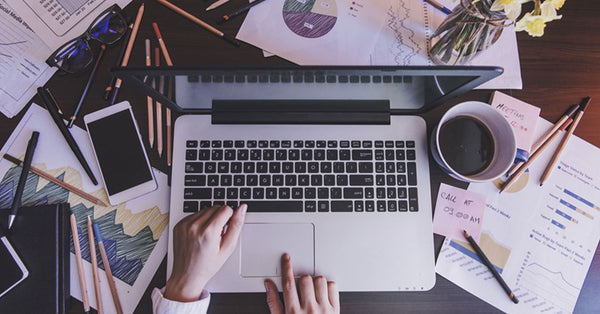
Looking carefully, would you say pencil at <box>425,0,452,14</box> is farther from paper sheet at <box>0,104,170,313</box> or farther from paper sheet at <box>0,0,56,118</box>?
paper sheet at <box>0,0,56,118</box>

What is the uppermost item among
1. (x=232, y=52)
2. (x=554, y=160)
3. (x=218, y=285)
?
(x=232, y=52)

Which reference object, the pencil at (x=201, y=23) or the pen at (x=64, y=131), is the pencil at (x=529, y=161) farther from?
the pen at (x=64, y=131)

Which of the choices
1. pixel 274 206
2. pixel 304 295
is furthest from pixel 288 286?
pixel 274 206

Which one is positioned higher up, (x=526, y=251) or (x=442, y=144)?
(x=442, y=144)

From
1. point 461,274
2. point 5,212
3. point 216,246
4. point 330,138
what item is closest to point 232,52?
point 330,138

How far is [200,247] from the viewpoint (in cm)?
71

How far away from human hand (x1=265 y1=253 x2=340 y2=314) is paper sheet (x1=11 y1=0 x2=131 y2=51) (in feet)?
2.03

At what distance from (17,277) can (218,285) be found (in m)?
0.35

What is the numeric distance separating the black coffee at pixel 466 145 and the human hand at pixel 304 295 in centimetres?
32

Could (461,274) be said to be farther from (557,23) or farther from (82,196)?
(82,196)

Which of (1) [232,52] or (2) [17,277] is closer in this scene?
(2) [17,277]

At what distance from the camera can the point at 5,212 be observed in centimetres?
75

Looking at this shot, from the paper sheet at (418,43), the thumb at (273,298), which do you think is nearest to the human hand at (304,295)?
the thumb at (273,298)

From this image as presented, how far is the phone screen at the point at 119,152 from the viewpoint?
77cm
